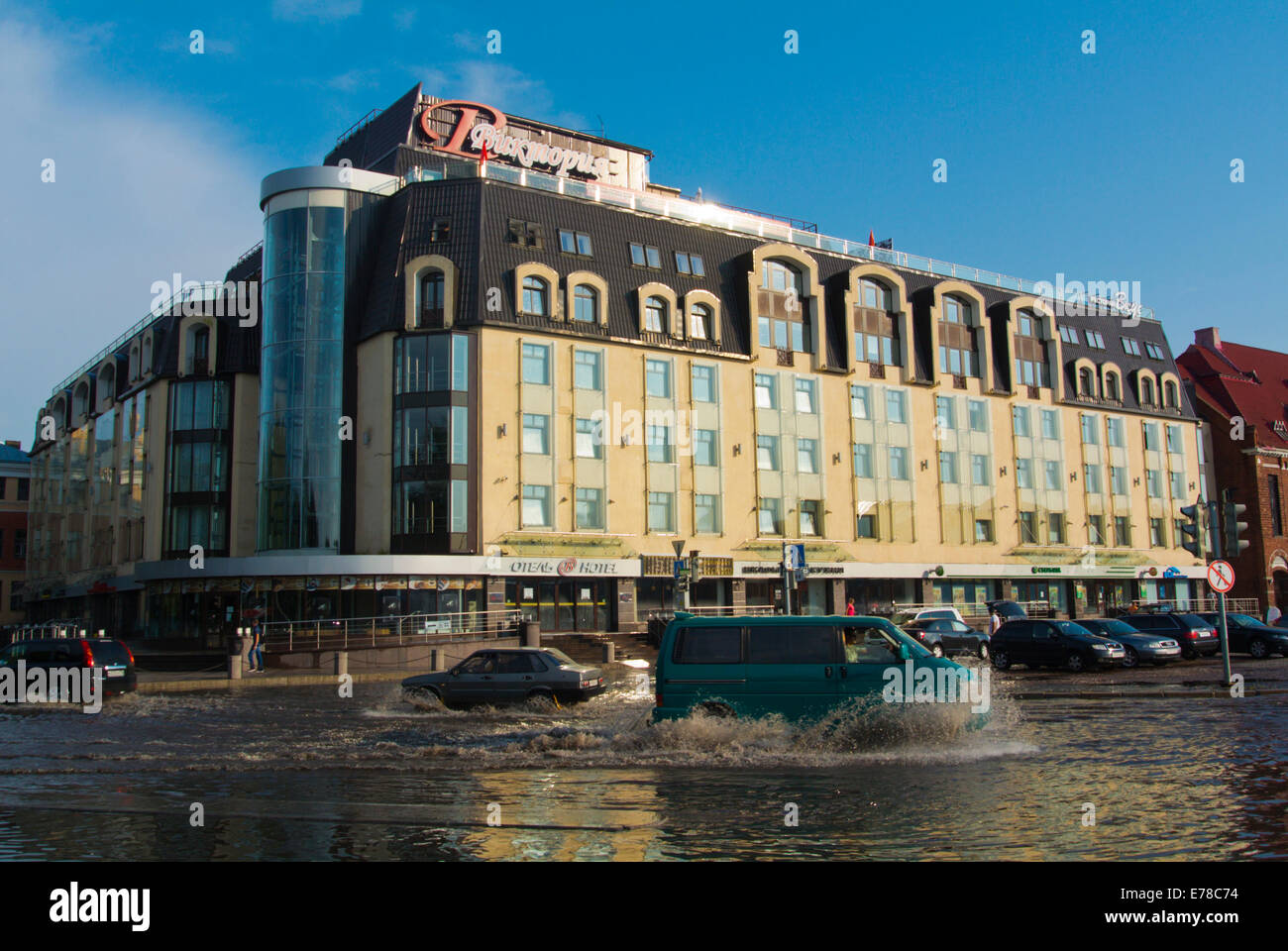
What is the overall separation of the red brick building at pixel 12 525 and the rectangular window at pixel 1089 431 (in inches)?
2910

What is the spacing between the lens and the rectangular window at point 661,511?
46781 millimetres

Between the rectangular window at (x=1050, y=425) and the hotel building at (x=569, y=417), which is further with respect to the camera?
the rectangular window at (x=1050, y=425)

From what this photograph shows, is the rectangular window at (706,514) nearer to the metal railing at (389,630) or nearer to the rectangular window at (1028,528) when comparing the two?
the metal railing at (389,630)

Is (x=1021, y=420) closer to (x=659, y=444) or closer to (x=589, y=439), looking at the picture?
(x=659, y=444)

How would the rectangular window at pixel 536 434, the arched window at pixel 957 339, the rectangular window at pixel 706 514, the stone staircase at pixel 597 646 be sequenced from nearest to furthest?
1. the stone staircase at pixel 597 646
2. the rectangular window at pixel 536 434
3. the rectangular window at pixel 706 514
4. the arched window at pixel 957 339

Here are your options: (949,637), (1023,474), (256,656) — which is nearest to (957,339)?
(1023,474)

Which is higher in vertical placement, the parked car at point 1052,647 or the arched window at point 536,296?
the arched window at point 536,296

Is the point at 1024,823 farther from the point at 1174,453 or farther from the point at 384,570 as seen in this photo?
the point at 1174,453

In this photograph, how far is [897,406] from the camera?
55.3 metres

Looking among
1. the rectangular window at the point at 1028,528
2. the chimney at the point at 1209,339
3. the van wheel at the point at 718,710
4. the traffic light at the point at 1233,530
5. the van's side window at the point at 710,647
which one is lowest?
the van wheel at the point at 718,710

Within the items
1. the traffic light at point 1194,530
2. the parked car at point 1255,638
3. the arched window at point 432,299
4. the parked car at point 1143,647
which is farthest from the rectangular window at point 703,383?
the traffic light at point 1194,530

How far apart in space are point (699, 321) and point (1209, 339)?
43.6 metres
